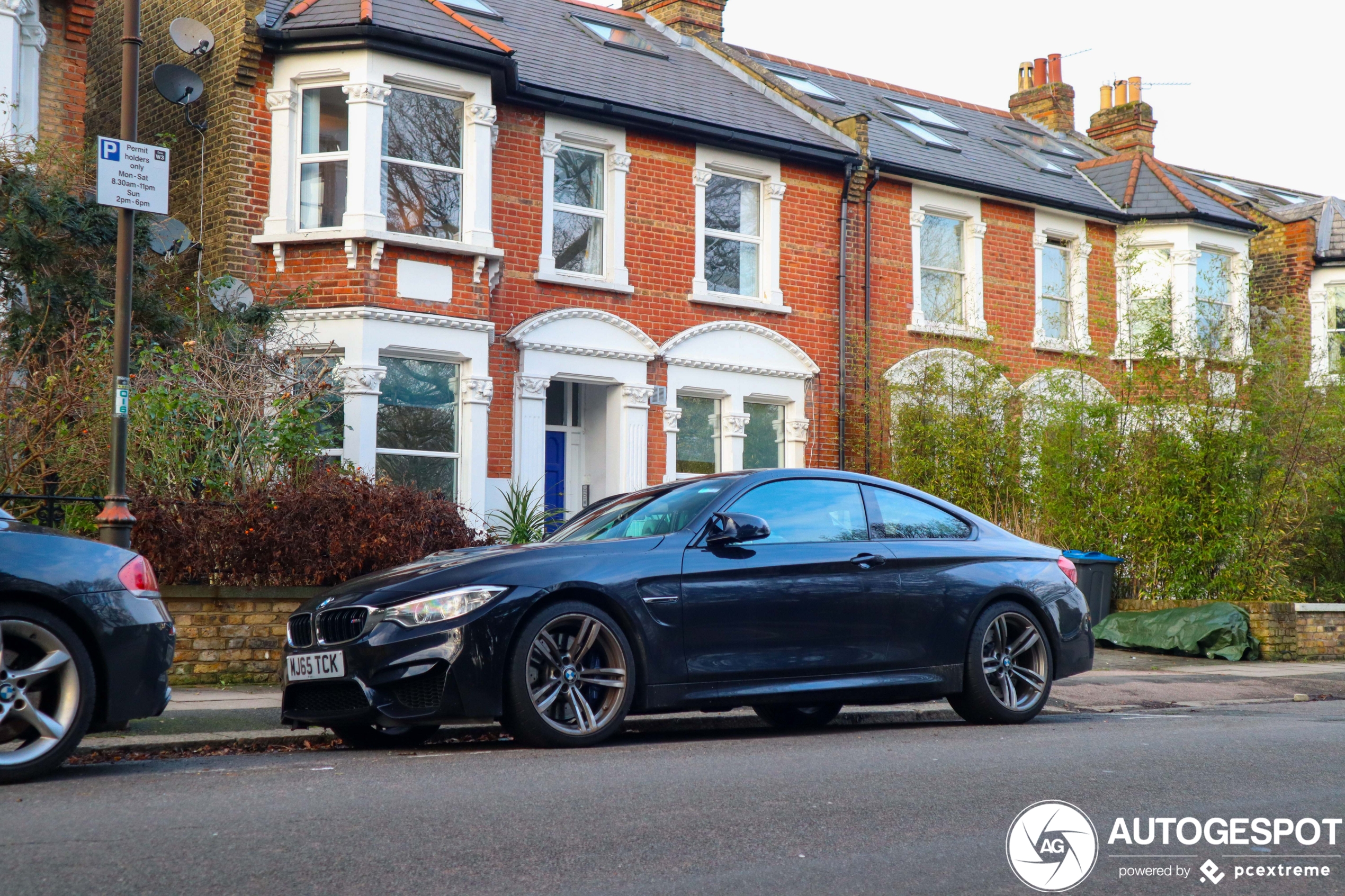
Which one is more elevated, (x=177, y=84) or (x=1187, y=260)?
(x=177, y=84)

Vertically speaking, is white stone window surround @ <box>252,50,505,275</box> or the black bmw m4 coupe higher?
white stone window surround @ <box>252,50,505,275</box>

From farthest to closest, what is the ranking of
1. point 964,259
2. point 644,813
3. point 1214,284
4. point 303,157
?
point 1214,284 → point 964,259 → point 303,157 → point 644,813

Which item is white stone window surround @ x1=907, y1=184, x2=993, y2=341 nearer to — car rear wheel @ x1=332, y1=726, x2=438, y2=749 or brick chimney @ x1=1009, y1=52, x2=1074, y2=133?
brick chimney @ x1=1009, y1=52, x2=1074, y2=133

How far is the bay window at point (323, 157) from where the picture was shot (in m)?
Result: 16.2

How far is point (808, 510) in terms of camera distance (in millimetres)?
8164

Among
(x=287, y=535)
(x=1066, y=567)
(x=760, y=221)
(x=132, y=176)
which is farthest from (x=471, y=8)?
(x=1066, y=567)

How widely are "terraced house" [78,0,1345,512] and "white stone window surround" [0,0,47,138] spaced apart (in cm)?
190

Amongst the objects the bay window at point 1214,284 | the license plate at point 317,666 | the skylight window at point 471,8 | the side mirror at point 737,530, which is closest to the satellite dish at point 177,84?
the skylight window at point 471,8

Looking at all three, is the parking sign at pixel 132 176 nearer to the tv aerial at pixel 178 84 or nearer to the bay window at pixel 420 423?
the bay window at pixel 420 423

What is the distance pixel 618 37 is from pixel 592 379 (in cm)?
661

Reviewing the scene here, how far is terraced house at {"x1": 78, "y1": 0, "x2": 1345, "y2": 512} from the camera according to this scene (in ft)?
52.7

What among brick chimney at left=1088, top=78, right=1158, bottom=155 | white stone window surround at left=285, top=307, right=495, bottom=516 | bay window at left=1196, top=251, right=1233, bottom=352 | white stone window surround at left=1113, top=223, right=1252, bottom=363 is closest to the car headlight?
white stone window surround at left=285, top=307, right=495, bottom=516

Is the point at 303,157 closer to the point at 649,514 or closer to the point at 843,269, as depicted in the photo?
the point at 843,269

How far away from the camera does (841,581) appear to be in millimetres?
7949
